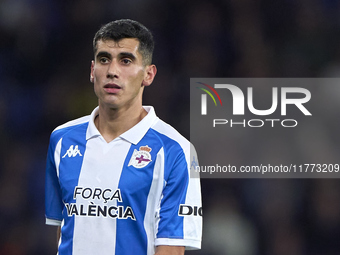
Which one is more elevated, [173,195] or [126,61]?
[126,61]

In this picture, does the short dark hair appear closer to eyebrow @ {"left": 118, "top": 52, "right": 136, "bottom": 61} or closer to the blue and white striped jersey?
eyebrow @ {"left": 118, "top": 52, "right": 136, "bottom": 61}

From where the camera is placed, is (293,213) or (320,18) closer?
(293,213)

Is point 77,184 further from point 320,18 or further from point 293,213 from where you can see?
point 320,18

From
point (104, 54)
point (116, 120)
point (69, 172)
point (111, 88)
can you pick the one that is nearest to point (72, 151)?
point (69, 172)

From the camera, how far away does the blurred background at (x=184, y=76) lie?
205 inches

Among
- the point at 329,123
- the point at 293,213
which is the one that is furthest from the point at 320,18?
the point at 293,213

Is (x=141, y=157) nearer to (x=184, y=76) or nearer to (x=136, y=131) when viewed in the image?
(x=136, y=131)

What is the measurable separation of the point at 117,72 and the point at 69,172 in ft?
1.75

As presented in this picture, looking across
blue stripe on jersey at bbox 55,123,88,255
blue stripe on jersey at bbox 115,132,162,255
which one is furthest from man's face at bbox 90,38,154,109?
blue stripe on jersey at bbox 115,132,162,255

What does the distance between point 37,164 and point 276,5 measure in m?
2.63

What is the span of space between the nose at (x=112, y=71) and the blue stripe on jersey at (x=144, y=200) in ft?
1.41

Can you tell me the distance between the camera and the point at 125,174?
9.04 ft

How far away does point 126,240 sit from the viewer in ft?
8.82

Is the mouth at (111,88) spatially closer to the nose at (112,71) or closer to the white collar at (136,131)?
the nose at (112,71)
